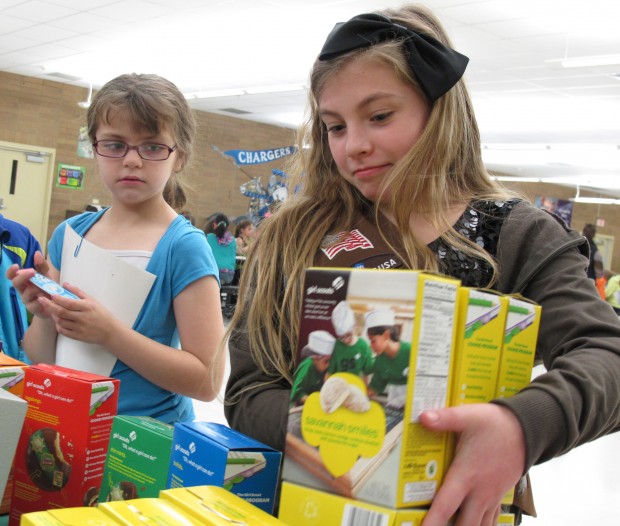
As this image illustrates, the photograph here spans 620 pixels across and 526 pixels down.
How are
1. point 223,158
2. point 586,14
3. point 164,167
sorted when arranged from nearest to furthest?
1. point 164,167
2. point 586,14
3. point 223,158

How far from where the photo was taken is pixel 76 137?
1280 cm

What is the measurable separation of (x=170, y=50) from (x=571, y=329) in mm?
9171

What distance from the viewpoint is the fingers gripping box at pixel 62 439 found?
111 cm

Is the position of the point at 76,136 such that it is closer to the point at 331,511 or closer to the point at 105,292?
the point at 105,292

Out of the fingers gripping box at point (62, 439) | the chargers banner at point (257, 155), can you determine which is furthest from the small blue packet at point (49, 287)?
the chargers banner at point (257, 155)

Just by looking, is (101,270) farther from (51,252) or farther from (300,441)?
(300,441)

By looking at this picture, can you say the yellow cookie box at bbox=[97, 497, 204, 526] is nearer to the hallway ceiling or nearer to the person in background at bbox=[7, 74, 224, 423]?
the person in background at bbox=[7, 74, 224, 423]

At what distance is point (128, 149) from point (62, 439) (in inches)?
26.0

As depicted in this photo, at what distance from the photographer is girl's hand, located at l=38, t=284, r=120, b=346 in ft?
4.33

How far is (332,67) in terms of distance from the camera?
1009 mm

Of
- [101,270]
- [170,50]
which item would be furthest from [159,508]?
[170,50]

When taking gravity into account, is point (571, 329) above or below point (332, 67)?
below

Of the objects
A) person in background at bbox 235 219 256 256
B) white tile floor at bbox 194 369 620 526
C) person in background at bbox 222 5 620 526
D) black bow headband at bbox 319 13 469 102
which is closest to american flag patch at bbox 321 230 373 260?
person in background at bbox 222 5 620 526

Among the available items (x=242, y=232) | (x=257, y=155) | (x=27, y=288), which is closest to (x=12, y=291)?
(x=27, y=288)
